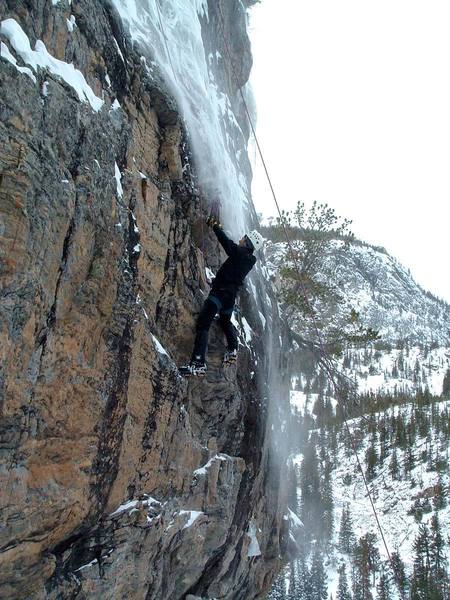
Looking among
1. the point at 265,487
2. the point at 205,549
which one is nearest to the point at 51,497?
the point at 205,549

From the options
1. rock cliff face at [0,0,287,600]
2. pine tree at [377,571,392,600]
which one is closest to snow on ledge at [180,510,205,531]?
rock cliff face at [0,0,287,600]

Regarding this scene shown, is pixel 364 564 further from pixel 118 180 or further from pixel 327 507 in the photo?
pixel 118 180

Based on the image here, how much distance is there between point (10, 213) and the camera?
4.11 meters

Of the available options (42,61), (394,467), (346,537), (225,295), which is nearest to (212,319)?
(225,295)

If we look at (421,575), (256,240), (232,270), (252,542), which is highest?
(256,240)

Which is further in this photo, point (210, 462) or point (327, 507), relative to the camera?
point (327, 507)

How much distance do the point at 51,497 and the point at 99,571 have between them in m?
1.46

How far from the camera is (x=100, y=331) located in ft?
17.6

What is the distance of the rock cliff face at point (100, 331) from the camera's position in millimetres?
4363

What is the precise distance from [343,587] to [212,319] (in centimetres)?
6464

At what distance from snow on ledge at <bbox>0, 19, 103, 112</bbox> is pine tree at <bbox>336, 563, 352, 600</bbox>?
210 feet

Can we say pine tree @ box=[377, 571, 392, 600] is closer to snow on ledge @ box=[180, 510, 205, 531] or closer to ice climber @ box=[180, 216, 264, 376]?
snow on ledge @ box=[180, 510, 205, 531]

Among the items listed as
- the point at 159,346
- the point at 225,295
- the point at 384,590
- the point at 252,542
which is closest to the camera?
the point at 159,346

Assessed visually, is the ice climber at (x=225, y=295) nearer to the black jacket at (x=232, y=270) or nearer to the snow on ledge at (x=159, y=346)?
the black jacket at (x=232, y=270)
